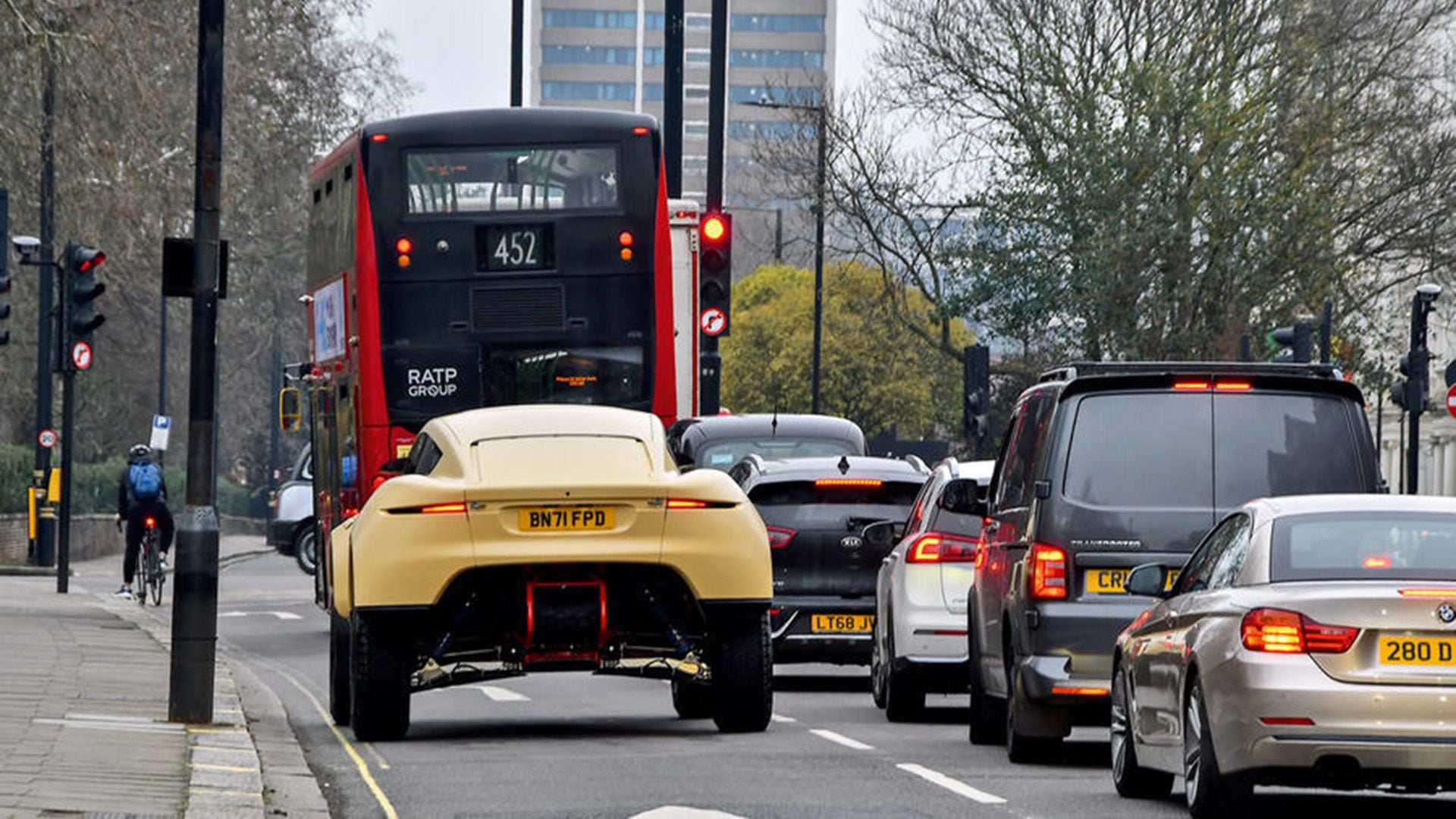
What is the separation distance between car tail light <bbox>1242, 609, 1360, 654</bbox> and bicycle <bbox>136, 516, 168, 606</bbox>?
1038 inches

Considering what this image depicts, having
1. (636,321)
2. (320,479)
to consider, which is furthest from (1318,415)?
(320,479)

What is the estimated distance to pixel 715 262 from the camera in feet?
103

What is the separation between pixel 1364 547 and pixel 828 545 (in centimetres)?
1025

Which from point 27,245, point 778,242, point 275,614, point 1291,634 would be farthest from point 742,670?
point 778,242

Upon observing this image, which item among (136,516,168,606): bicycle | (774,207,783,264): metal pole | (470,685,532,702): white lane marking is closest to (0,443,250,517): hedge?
(136,516,168,606): bicycle

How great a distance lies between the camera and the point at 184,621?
16.8 meters

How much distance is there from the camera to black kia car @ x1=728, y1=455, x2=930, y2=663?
72.6ft

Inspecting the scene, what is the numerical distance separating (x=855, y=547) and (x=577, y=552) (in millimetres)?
6290

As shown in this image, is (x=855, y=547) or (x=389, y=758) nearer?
(x=389, y=758)

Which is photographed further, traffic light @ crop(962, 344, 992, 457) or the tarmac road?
traffic light @ crop(962, 344, 992, 457)

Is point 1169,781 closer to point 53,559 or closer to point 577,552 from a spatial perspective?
point 577,552

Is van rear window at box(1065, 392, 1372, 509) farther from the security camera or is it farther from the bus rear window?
the security camera

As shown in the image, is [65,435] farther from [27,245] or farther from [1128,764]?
[1128,764]

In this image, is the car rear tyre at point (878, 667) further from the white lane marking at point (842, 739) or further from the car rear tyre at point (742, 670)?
the car rear tyre at point (742, 670)
